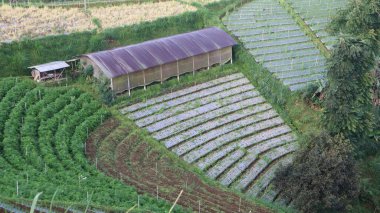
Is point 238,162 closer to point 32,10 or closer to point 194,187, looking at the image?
point 194,187

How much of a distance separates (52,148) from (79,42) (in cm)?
1011

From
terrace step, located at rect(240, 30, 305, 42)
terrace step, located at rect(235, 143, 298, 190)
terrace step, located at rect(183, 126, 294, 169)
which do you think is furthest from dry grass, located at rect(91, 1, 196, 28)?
terrace step, located at rect(235, 143, 298, 190)

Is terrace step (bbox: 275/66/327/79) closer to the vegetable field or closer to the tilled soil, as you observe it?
the tilled soil

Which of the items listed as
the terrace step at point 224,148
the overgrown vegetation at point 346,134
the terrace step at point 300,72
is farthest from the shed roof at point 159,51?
the overgrown vegetation at point 346,134

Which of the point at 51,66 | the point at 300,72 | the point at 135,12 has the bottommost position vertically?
the point at 300,72

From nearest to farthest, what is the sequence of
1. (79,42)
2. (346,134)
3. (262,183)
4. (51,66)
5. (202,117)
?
1. (262,183)
2. (346,134)
3. (51,66)
4. (202,117)
5. (79,42)

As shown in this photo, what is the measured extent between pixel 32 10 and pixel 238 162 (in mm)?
17765

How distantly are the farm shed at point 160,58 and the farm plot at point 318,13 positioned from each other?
7317mm

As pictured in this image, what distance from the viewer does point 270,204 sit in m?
22.8

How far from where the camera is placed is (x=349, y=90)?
80.8ft

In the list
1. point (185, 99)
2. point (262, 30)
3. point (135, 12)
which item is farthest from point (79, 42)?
point (262, 30)

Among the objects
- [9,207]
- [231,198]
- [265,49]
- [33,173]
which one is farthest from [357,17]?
[9,207]

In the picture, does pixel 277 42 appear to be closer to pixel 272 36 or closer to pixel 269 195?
pixel 272 36

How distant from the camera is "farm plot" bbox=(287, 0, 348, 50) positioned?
120 ft
